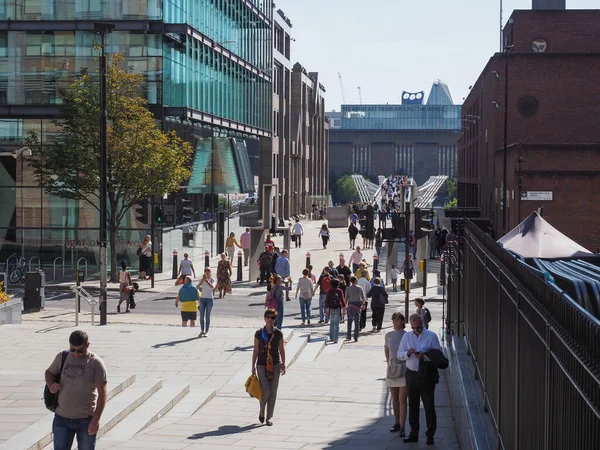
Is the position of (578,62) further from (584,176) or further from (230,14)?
(230,14)

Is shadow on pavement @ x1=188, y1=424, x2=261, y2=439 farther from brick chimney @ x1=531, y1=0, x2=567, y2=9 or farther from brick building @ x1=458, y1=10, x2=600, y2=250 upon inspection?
brick chimney @ x1=531, y1=0, x2=567, y2=9

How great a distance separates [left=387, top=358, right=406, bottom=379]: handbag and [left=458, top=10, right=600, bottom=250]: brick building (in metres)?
33.1

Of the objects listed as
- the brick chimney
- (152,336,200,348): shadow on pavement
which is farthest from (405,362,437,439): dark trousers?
the brick chimney

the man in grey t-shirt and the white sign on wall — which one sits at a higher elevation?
the white sign on wall

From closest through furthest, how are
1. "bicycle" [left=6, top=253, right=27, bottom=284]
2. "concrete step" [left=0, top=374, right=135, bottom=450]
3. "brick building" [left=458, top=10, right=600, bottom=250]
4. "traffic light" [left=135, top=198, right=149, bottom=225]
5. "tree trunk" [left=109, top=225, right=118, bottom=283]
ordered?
"concrete step" [left=0, top=374, right=135, bottom=450] → "bicycle" [left=6, top=253, right=27, bottom=284] → "tree trunk" [left=109, top=225, right=118, bottom=283] → "traffic light" [left=135, top=198, right=149, bottom=225] → "brick building" [left=458, top=10, right=600, bottom=250]

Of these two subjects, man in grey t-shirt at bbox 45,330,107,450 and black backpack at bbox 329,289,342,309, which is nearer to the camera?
man in grey t-shirt at bbox 45,330,107,450

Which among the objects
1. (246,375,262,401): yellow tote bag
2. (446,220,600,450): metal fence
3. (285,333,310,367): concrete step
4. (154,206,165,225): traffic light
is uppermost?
(154,206,165,225): traffic light

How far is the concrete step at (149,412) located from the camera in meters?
12.9

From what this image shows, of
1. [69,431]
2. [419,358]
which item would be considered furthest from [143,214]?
[69,431]

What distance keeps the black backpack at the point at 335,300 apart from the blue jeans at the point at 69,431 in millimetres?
14257

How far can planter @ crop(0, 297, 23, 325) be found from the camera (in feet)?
77.3

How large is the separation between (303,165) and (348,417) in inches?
3573

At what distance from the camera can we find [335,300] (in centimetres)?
2325

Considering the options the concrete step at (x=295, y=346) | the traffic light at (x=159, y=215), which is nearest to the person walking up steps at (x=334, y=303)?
the concrete step at (x=295, y=346)
